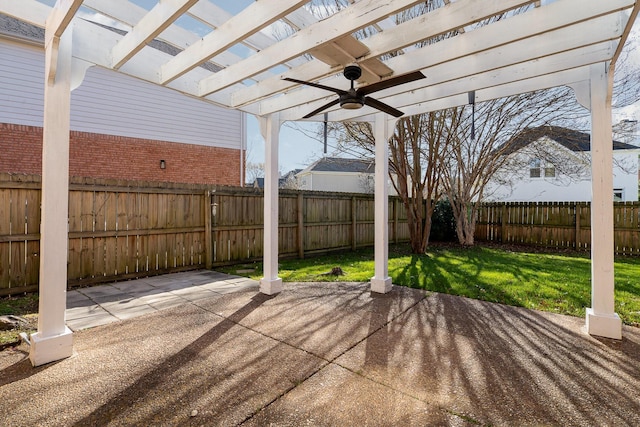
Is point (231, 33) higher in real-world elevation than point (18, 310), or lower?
higher

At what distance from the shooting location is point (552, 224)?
31.9 feet

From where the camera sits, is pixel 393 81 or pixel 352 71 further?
pixel 352 71

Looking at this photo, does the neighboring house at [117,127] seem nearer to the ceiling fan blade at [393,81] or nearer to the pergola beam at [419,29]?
the pergola beam at [419,29]

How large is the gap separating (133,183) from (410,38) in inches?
200

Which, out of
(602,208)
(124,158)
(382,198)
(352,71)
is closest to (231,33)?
(352,71)

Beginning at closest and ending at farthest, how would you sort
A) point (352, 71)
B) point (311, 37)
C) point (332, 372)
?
point (332, 372) → point (311, 37) → point (352, 71)

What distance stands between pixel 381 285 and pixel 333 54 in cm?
321

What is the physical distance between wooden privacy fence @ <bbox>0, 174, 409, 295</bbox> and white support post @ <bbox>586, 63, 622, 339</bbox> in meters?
5.83

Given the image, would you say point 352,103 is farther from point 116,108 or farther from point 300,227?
point 116,108

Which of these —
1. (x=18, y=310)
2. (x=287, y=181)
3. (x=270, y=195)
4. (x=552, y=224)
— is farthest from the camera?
(x=287, y=181)

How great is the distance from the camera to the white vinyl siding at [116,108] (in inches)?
301

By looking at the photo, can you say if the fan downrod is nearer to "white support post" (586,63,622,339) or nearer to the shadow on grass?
"white support post" (586,63,622,339)

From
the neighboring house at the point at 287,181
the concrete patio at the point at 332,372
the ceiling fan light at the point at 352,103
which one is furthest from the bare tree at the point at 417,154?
the neighboring house at the point at 287,181

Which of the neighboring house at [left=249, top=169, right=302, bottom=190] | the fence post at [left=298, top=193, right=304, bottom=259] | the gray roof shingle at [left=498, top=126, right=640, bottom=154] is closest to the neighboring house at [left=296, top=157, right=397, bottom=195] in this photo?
the neighboring house at [left=249, top=169, right=302, bottom=190]
